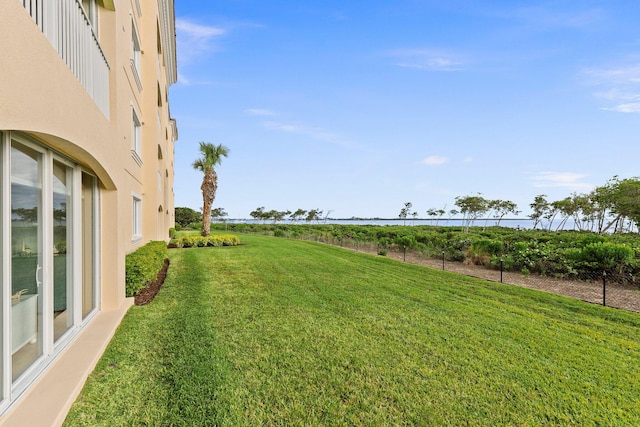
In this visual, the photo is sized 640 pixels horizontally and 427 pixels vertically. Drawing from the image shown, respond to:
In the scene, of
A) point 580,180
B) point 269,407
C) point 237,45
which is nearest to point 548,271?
point 269,407

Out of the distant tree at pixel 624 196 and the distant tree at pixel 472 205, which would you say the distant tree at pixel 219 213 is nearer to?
the distant tree at pixel 472 205

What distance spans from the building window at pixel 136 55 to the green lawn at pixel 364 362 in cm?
666

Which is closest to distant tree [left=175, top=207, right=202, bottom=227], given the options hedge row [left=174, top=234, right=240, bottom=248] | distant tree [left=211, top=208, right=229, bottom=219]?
distant tree [left=211, top=208, right=229, bottom=219]

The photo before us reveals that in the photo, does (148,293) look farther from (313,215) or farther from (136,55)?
(313,215)

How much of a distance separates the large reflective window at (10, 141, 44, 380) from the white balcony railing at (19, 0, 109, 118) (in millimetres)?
1362

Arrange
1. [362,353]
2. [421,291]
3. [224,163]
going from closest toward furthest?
[362,353] < [421,291] < [224,163]

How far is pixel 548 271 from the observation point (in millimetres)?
10492

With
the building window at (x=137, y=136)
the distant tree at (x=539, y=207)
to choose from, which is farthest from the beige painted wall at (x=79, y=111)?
the distant tree at (x=539, y=207)

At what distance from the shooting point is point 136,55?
10.6 metres

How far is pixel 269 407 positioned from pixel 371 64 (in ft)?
54.0

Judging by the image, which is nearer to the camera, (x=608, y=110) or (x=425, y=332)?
(x=425, y=332)

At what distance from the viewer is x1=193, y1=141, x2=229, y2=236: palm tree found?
21.5 m

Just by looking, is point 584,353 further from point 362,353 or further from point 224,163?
point 224,163

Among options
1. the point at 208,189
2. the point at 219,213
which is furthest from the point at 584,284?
the point at 219,213
